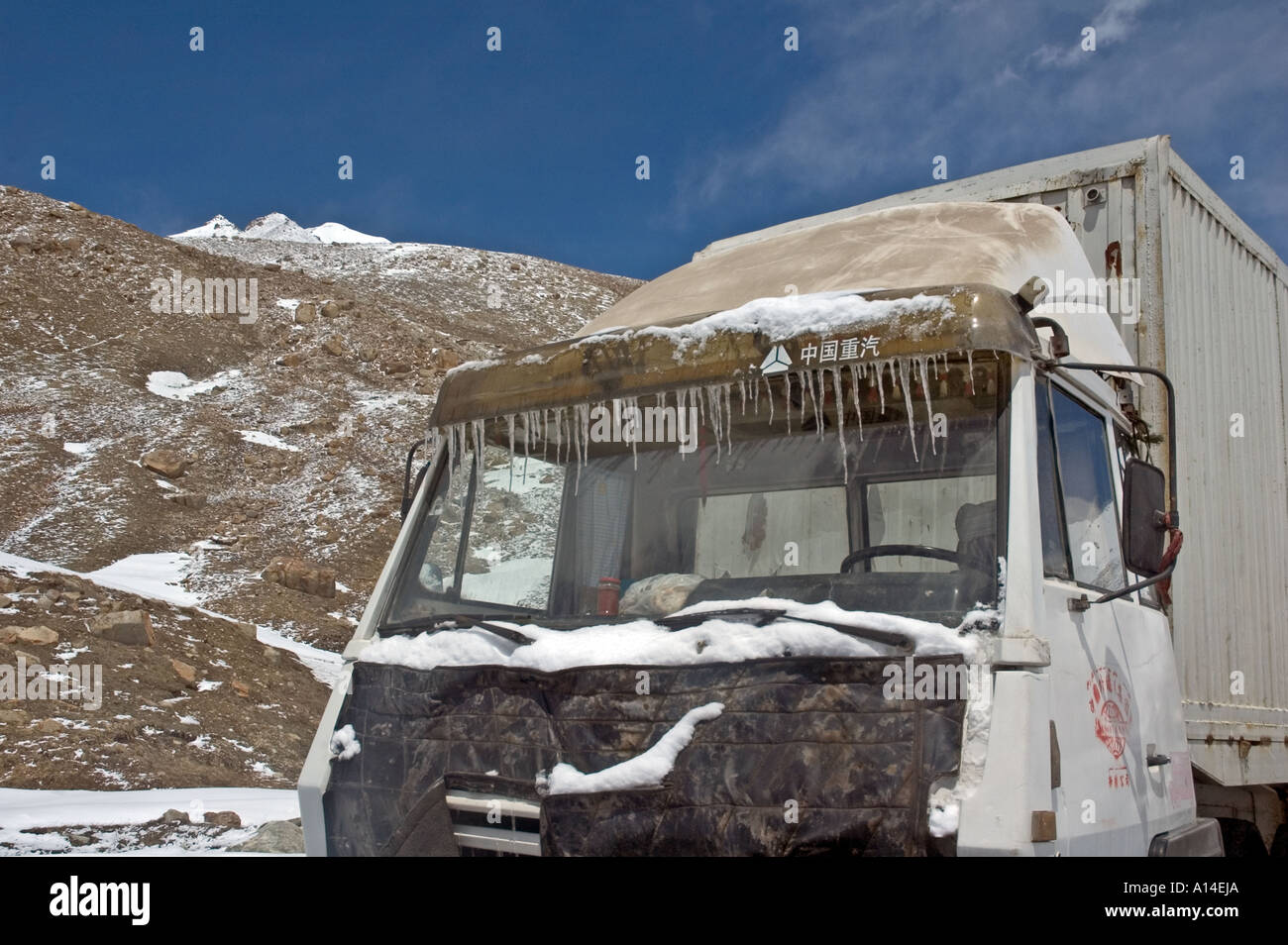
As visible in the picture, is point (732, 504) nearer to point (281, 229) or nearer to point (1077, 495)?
point (1077, 495)

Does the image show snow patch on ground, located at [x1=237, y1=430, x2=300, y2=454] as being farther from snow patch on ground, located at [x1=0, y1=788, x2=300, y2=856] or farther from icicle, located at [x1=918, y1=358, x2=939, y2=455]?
→ icicle, located at [x1=918, y1=358, x2=939, y2=455]

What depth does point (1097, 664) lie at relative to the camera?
10.8 ft

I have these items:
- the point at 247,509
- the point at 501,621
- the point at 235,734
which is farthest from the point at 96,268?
the point at 501,621

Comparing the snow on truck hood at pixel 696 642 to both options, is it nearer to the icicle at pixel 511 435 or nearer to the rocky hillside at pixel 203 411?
the icicle at pixel 511 435

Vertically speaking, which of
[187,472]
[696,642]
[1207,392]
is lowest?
[696,642]

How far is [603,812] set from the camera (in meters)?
2.87

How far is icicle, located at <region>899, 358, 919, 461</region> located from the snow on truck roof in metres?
0.38

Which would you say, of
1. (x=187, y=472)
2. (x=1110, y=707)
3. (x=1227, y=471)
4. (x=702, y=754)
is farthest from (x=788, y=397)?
(x=187, y=472)

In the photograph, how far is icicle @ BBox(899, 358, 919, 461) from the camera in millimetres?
3133

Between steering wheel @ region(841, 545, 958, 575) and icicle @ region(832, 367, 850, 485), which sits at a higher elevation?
icicle @ region(832, 367, 850, 485)

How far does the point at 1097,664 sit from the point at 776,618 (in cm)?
102

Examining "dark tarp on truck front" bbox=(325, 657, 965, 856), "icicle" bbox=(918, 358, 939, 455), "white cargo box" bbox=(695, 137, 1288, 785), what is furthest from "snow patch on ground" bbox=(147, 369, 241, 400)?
"icicle" bbox=(918, 358, 939, 455)
